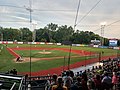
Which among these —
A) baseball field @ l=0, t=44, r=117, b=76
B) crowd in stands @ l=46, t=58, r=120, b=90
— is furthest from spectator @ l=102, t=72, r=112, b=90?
baseball field @ l=0, t=44, r=117, b=76

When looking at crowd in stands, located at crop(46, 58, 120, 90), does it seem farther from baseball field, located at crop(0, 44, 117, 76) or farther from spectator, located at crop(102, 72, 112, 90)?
baseball field, located at crop(0, 44, 117, 76)

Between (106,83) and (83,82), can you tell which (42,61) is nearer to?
(106,83)

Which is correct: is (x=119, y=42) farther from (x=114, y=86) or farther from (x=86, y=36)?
(x=114, y=86)

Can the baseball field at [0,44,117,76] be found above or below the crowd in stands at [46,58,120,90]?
below

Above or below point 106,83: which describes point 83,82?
above

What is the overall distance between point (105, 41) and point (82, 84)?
10828cm

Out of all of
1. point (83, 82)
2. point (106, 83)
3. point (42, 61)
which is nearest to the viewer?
point (83, 82)

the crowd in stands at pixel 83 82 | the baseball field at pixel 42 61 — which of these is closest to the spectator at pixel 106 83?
the crowd in stands at pixel 83 82

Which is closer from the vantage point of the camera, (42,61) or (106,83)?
(106,83)

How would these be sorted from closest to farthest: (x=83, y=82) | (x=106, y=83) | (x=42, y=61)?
(x=83, y=82) → (x=106, y=83) → (x=42, y=61)

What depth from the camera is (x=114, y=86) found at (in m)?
A: 10.4

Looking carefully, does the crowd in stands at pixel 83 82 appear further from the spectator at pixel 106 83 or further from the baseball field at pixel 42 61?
the baseball field at pixel 42 61

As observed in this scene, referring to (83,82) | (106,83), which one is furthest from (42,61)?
(83,82)

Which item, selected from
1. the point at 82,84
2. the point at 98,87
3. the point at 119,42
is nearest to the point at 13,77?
the point at 82,84
